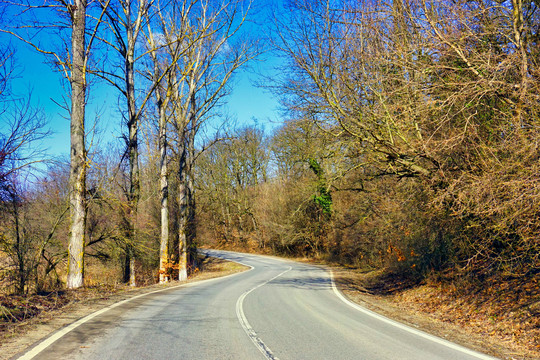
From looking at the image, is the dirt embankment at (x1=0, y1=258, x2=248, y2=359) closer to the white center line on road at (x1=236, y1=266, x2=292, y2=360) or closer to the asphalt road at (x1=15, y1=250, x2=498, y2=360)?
the asphalt road at (x1=15, y1=250, x2=498, y2=360)

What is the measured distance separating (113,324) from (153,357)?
226cm

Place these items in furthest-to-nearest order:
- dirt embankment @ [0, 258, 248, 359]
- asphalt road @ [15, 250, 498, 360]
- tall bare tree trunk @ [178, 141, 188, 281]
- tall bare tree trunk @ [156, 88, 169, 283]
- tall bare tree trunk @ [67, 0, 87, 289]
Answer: tall bare tree trunk @ [178, 141, 188, 281] < tall bare tree trunk @ [156, 88, 169, 283] < tall bare tree trunk @ [67, 0, 87, 289] < dirt embankment @ [0, 258, 248, 359] < asphalt road @ [15, 250, 498, 360]

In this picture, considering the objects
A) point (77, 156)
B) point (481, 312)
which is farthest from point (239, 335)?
point (77, 156)

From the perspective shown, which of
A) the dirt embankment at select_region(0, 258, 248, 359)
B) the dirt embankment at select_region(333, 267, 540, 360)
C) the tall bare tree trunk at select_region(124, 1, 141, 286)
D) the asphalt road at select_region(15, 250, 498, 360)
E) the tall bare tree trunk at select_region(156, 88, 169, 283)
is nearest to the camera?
the asphalt road at select_region(15, 250, 498, 360)

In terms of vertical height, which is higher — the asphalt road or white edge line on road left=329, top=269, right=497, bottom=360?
the asphalt road

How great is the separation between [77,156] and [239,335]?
26.1ft

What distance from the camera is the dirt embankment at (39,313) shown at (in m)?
5.47

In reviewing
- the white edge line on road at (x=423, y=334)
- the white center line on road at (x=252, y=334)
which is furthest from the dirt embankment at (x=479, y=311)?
the white center line on road at (x=252, y=334)

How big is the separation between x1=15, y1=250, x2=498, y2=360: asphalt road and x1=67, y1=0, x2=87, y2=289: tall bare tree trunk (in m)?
3.07

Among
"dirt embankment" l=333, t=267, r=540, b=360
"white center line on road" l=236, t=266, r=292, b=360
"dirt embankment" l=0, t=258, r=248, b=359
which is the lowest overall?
"dirt embankment" l=333, t=267, r=540, b=360

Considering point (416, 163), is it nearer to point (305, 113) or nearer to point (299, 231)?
point (305, 113)

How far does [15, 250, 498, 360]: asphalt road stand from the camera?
5246mm

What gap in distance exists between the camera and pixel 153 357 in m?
4.94

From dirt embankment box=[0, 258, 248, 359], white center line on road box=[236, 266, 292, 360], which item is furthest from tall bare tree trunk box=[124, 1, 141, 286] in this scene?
white center line on road box=[236, 266, 292, 360]
